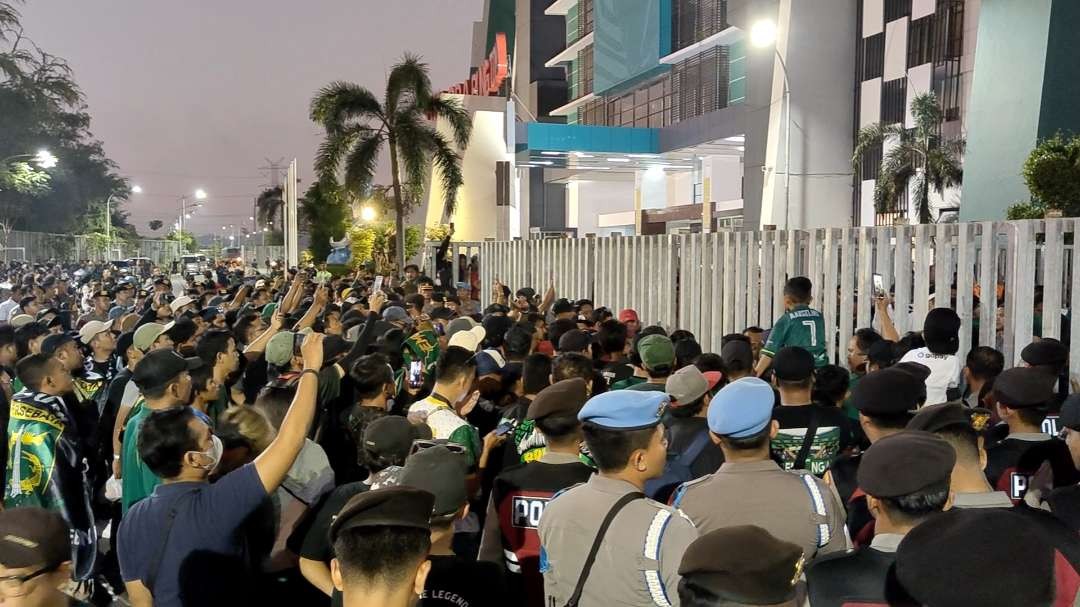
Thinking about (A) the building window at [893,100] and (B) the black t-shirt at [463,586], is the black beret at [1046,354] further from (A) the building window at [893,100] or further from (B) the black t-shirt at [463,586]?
(A) the building window at [893,100]

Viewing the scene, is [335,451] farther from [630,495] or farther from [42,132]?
[42,132]

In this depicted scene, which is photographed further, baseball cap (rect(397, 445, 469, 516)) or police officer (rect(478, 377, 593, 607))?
police officer (rect(478, 377, 593, 607))

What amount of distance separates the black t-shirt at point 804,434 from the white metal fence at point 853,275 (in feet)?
15.3

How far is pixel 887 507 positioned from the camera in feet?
9.16

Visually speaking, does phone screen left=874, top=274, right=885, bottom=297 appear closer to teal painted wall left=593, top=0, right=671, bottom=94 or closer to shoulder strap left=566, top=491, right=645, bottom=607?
shoulder strap left=566, top=491, right=645, bottom=607

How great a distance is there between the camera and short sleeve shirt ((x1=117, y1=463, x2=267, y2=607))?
3.34 meters

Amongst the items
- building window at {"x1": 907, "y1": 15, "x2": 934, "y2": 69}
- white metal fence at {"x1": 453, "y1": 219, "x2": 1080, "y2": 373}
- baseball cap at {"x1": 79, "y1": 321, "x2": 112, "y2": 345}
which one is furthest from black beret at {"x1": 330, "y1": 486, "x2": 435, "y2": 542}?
building window at {"x1": 907, "y1": 15, "x2": 934, "y2": 69}

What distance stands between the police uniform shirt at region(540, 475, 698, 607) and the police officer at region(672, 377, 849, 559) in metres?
0.34

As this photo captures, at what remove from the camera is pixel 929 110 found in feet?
→ 102

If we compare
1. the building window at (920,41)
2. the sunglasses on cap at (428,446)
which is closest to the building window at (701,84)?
the building window at (920,41)

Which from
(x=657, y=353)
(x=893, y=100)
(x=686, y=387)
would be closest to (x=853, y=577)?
(x=686, y=387)

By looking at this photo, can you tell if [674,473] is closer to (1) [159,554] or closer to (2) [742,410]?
(2) [742,410]

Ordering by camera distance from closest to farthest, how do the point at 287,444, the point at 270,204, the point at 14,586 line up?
the point at 14,586 < the point at 287,444 < the point at 270,204

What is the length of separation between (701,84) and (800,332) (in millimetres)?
35043
